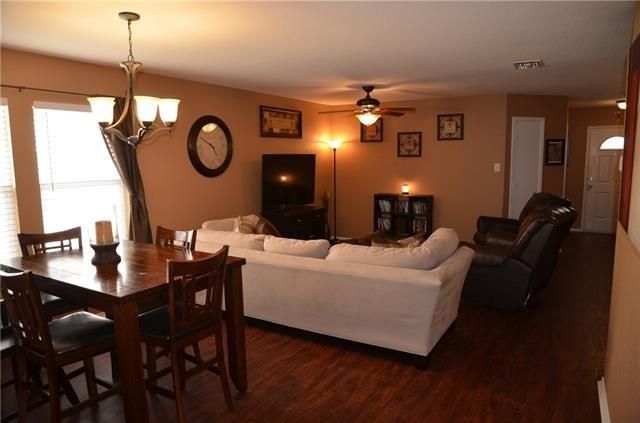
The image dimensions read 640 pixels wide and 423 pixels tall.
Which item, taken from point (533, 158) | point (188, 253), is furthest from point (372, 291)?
point (533, 158)

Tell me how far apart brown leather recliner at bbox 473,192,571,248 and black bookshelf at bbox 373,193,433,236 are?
48.7 inches

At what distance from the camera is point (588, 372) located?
9.96 ft

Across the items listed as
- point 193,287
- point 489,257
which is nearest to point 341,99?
point 489,257

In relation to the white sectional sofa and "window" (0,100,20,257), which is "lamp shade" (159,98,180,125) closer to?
the white sectional sofa

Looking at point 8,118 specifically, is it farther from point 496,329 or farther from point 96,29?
point 496,329

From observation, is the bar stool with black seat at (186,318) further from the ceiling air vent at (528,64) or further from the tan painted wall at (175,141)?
the ceiling air vent at (528,64)

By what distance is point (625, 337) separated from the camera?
2.02 meters

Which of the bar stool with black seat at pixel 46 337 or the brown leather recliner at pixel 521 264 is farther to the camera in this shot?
the brown leather recliner at pixel 521 264

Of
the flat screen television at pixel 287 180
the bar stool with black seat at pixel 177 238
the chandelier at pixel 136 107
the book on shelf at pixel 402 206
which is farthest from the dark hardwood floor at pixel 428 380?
the book on shelf at pixel 402 206

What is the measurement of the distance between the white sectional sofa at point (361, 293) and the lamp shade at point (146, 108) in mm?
1403

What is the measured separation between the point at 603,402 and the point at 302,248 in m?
2.19

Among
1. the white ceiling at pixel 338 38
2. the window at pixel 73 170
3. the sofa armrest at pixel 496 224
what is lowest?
the sofa armrest at pixel 496 224

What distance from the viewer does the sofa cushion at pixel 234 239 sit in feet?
12.3

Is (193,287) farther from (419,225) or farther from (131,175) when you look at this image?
(419,225)
